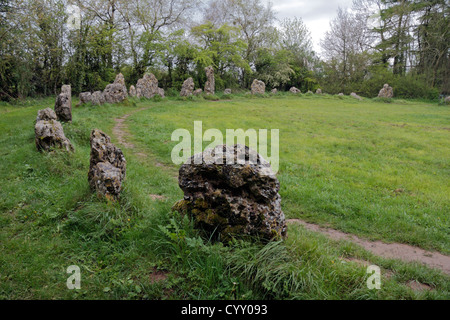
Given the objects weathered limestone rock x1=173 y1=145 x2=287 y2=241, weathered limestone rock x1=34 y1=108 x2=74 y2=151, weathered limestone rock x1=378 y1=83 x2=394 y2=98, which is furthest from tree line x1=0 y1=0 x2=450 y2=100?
weathered limestone rock x1=173 y1=145 x2=287 y2=241

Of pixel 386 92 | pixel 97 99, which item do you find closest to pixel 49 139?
pixel 97 99

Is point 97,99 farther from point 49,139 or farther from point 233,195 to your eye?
point 233,195

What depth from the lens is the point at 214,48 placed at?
33625 millimetres

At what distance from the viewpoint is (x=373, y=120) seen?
16797mm

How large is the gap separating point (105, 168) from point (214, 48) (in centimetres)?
3186

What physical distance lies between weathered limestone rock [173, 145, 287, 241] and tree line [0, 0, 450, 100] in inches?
794

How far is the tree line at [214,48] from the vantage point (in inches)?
832

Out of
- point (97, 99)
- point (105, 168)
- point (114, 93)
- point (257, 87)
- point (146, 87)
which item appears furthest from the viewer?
point (257, 87)

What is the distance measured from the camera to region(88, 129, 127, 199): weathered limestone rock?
457 cm

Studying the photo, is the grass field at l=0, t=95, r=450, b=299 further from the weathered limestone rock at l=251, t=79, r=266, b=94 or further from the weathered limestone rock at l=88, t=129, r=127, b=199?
the weathered limestone rock at l=251, t=79, r=266, b=94

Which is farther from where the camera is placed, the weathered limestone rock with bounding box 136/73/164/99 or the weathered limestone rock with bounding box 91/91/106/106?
the weathered limestone rock with bounding box 136/73/164/99

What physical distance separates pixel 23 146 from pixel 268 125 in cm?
1045

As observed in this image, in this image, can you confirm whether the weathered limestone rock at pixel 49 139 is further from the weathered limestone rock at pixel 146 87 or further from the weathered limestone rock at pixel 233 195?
the weathered limestone rock at pixel 146 87
